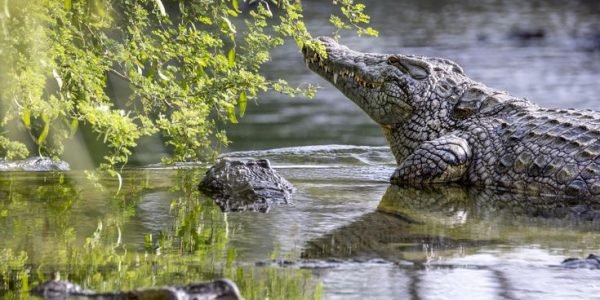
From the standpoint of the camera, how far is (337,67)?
8031 millimetres

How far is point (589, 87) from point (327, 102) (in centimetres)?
411

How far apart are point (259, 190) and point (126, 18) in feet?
4.04

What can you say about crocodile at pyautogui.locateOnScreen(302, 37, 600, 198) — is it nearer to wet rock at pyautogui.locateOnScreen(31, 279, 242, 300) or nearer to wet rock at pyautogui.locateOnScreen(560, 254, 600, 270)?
wet rock at pyautogui.locateOnScreen(560, 254, 600, 270)

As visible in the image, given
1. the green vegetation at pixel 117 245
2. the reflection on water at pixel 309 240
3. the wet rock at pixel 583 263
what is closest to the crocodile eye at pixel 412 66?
the reflection on water at pixel 309 240

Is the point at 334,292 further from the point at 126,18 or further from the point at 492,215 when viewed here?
the point at 126,18

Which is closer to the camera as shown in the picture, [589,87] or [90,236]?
[90,236]

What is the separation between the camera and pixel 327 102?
49.2 feet

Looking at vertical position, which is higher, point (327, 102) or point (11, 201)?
point (327, 102)

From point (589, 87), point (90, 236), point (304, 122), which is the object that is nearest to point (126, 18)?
point (90, 236)

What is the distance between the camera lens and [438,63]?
784cm

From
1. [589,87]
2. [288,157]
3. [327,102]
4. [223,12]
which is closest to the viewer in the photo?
[223,12]

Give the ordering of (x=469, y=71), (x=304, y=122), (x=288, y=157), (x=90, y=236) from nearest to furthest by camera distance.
A: 1. (x=90, y=236)
2. (x=288, y=157)
3. (x=304, y=122)
4. (x=469, y=71)

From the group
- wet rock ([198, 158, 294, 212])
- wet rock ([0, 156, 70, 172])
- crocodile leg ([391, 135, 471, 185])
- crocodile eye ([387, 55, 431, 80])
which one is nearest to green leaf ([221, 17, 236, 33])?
wet rock ([198, 158, 294, 212])

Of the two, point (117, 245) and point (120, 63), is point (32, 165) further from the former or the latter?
point (117, 245)
